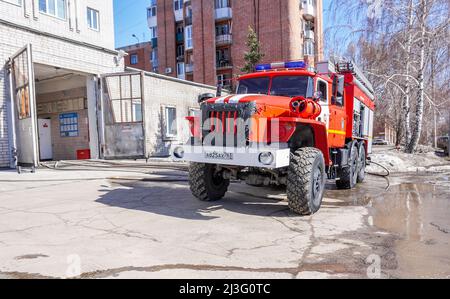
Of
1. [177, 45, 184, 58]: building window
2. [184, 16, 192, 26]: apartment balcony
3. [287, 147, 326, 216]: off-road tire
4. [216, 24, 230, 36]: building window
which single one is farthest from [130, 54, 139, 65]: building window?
[287, 147, 326, 216]: off-road tire

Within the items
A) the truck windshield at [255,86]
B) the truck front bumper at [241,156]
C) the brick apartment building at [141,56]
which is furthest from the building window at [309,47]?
the truck front bumper at [241,156]

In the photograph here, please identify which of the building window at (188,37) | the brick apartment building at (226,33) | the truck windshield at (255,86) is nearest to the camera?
the truck windshield at (255,86)

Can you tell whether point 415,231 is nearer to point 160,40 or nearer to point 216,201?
point 216,201

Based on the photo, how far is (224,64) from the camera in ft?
126

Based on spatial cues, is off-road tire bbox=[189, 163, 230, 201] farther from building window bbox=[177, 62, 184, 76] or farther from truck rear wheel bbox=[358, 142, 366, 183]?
building window bbox=[177, 62, 184, 76]

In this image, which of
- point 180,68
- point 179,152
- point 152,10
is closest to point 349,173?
point 179,152

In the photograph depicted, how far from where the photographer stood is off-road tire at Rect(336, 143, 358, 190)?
29.0 ft

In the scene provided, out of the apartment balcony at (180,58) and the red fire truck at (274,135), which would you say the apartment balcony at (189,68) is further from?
the red fire truck at (274,135)

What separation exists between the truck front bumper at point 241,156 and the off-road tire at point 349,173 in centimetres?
376

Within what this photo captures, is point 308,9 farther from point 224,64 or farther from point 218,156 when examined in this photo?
point 218,156

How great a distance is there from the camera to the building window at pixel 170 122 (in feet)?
59.4

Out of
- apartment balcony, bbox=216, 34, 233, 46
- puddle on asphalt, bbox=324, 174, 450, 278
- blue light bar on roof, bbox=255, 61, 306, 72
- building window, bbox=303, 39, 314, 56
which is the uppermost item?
apartment balcony, bbox=216, 34, 233, 46

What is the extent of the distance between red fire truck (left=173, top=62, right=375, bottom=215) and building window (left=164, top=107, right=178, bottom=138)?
10.9 metres
